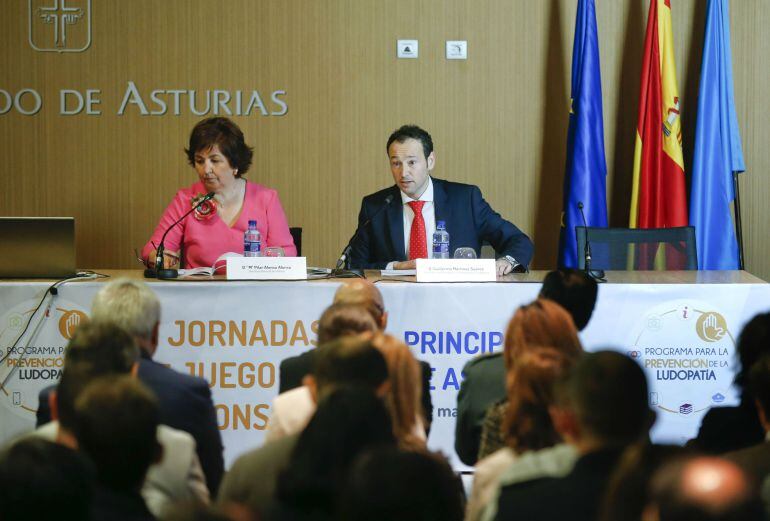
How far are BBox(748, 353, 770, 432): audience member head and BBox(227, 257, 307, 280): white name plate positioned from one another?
2.37 m

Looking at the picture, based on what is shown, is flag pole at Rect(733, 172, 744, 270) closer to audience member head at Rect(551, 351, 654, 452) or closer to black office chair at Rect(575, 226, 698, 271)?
black office chair at Rect(575, 226, 698, 271)

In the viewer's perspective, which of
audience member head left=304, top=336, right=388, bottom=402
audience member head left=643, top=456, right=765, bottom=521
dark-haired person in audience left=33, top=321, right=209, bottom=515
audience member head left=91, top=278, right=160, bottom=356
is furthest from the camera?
audience member head left=91, top=278, right=160, bottom=356

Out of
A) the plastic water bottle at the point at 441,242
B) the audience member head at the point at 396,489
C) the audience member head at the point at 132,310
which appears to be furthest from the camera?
the plastic water bottle at the point at 441,242

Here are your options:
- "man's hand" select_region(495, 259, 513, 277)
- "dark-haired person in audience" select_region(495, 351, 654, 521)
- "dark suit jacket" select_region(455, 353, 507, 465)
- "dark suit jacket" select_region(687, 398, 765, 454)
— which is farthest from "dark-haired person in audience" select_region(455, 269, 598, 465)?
"man's hand" select_region(495, 259, 513, 277)

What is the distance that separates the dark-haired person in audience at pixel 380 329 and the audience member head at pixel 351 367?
2.82ft

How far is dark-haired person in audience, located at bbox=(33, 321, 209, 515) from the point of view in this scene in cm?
191

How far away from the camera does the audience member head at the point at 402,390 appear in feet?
7.21

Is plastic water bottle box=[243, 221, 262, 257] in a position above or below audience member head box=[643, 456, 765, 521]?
above

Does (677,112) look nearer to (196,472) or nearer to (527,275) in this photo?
(527,275)

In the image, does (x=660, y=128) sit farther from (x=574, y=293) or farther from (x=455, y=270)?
(x=574, y=293)

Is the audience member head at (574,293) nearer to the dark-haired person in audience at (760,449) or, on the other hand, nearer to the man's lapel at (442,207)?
the dark-haired person in audience at (760,449)

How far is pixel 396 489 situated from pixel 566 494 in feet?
1.50

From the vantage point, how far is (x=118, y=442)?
1.68 meters

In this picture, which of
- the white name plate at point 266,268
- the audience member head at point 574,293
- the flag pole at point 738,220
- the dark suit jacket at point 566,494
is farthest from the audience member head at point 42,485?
the flag pole at point 738,220
